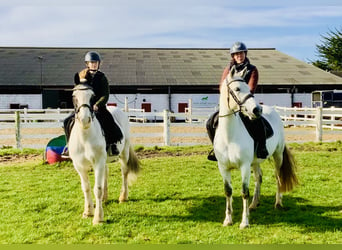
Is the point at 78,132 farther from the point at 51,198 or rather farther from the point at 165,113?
the point at 165,113

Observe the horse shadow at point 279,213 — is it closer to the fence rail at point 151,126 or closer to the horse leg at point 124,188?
the horse leg at point 124,188

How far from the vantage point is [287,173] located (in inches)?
250

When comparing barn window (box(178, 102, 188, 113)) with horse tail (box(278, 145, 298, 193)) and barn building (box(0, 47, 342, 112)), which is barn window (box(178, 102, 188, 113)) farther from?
horse tail (box(278, 145, 298, 193))

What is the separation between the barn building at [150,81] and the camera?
29.7 m

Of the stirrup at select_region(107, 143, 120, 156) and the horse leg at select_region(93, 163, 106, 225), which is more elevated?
the stirrup at select_region(107, 143, 120, 156)

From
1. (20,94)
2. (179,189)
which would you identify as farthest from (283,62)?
(179,189)

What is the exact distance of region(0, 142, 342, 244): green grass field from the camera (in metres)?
4.88

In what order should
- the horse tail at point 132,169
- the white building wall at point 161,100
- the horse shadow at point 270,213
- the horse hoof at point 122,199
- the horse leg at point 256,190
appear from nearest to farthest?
the horse shadow at point 270,213 < the horse leg at point 256,190 < the horse hoof at point 122,199 < the horse tail at point 132,169 < the white building wall at point 161,100

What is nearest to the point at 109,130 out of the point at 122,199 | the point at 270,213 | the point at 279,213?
the point at 122,199

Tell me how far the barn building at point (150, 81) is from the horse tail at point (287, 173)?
23492 millimetres

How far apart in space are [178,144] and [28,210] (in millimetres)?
8430

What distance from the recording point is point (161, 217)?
577 centimetres

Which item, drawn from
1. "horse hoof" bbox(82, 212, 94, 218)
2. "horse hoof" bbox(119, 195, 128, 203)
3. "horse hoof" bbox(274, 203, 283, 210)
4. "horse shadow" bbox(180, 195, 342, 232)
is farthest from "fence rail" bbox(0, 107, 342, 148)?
"horse hoof" bbox(82, 212, 94, 218)

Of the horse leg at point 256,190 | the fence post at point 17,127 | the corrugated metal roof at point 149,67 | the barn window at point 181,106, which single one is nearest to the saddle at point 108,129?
the horse leg at point 256,190
